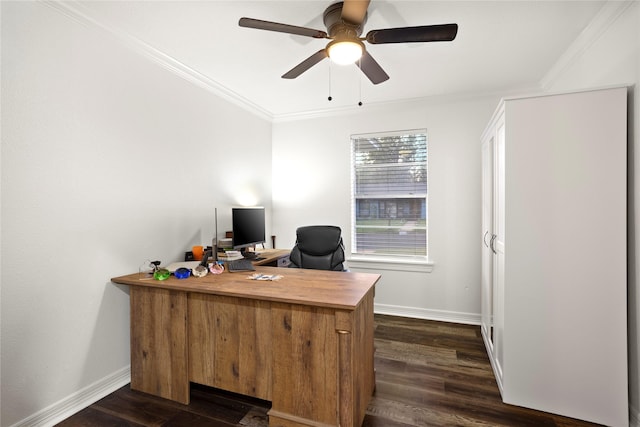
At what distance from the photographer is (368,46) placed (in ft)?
8.16

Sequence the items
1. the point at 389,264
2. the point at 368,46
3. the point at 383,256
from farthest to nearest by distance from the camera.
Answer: the point at 383,256 → the point at 389,264 → the point at 368,46

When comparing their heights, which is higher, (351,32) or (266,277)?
(351,32)

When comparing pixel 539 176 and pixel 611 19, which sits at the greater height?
pixel 611 19

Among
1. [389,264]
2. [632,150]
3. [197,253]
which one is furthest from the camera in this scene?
[389,264]

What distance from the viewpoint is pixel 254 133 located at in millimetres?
4059

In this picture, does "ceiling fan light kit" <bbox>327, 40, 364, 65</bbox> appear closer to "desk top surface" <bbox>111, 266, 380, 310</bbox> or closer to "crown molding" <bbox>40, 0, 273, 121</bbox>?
"desk top surface" <bbox>111, 266, 380, 310</bbox>

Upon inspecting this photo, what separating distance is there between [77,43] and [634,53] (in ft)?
11.8

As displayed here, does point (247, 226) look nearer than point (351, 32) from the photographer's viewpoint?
No

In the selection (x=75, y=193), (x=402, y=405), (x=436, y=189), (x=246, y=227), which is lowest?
(x=402, y=405)

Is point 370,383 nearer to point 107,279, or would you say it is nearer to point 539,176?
point 539,176

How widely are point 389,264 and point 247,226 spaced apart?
1.87 m

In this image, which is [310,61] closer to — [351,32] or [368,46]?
[351,32]

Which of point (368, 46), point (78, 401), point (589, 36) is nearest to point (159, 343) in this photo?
point (78, 401)

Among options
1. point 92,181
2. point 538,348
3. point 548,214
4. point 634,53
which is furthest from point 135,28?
point 538,348
